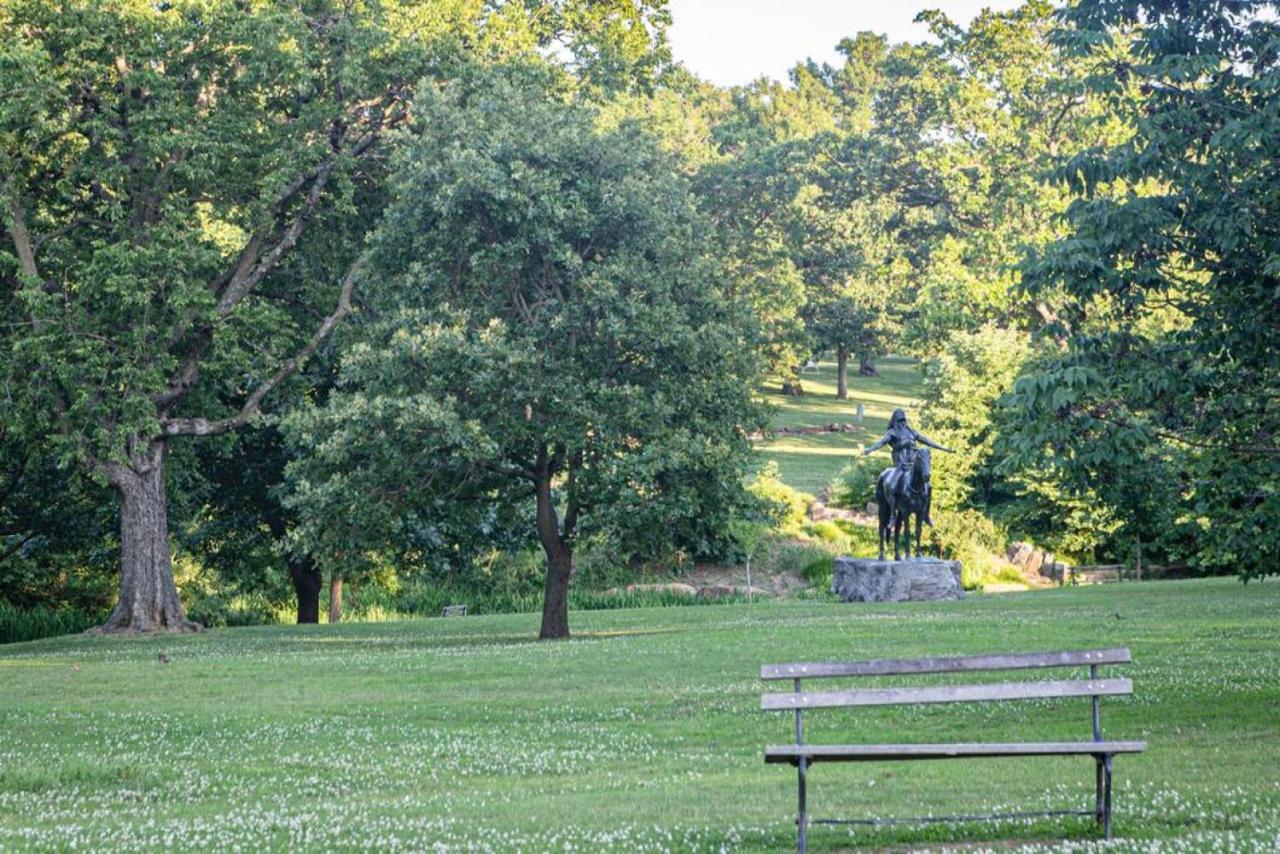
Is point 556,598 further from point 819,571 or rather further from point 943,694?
point 943,694

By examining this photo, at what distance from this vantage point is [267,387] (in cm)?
4041

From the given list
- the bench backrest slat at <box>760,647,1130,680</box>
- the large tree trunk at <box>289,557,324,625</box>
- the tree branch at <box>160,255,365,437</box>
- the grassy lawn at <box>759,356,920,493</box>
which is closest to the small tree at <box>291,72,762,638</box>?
the tree branch at <box>160,255,365,437</box>

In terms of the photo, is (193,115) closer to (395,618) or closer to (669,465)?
(669,465)

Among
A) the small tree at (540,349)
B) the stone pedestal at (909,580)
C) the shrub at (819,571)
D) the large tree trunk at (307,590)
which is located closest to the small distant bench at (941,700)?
the small tree at (540,349)

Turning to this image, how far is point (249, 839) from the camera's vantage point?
448 inches

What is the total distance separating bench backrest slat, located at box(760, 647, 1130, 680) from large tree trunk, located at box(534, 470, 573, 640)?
72.8 feet

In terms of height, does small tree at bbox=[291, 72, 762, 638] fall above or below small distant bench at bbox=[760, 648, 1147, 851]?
above

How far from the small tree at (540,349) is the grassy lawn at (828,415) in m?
26.2

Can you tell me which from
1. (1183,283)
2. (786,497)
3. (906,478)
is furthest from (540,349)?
(786,497)

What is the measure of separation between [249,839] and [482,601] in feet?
136

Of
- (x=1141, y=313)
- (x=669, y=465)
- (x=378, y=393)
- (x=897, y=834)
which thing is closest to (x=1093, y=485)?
(x=1141, y=313)

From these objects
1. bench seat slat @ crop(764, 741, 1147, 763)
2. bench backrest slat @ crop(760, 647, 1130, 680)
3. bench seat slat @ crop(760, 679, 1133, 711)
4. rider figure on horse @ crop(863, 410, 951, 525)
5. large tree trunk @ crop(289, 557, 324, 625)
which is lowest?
large tree trunk @ crop(289, 557, 324, 625)

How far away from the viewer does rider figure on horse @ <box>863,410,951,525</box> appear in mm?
39312

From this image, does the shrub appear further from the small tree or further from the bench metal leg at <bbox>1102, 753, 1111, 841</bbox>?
the bench metal leg at <bbox>1102, 753, 1111, 841</bbox>
